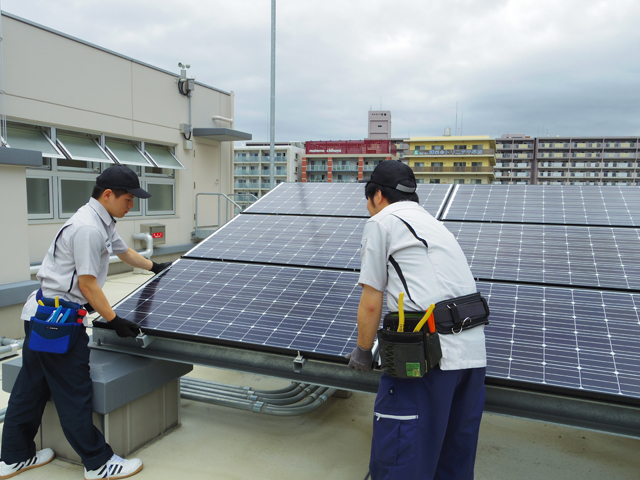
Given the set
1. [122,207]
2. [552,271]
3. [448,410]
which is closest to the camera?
[448,410]

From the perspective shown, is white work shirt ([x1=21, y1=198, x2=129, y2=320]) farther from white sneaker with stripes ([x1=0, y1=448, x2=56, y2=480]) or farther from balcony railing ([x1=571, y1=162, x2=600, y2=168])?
balcony railing ([x1=571, y1=162, x2=600, y2=168])

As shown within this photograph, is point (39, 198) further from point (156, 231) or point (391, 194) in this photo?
point (391, 194)

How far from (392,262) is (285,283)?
2.06 m

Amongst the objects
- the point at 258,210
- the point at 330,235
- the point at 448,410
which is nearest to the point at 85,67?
the point at 258,210

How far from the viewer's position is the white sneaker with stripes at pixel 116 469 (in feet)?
12.1

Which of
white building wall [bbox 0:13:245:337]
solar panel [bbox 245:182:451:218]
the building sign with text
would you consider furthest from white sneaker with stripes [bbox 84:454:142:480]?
the building sign with text

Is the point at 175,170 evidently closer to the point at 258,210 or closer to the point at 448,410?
the point at 258,210

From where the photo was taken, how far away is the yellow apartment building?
8494cm

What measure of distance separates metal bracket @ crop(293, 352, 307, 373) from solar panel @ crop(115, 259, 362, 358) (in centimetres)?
7

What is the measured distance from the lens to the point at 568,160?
106875 millimetres

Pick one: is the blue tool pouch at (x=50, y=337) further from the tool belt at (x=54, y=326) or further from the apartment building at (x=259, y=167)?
the apartment building at (x=259, y=167)

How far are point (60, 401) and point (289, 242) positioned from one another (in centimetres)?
285

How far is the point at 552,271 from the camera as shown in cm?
441

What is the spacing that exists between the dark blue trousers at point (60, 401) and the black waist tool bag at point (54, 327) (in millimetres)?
108
